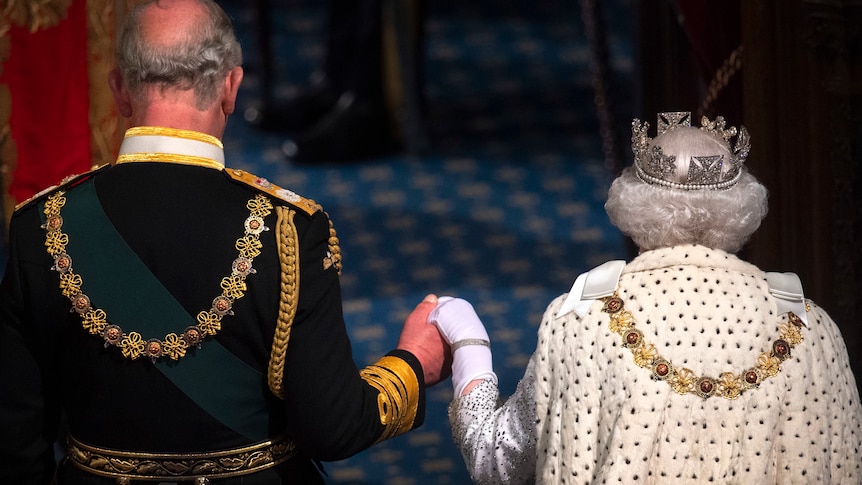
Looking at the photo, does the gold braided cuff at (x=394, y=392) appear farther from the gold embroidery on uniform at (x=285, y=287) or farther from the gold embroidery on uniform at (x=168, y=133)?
the gold embroidery on uniform at (x=168, y=133)

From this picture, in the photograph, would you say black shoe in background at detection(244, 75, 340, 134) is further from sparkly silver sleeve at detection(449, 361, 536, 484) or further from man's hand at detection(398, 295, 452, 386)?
A: sparkly silver sleeve at detection(449, 361, 536, 484)

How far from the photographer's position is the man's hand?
245cm

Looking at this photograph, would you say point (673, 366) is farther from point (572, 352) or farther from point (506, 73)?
point (506, 73)

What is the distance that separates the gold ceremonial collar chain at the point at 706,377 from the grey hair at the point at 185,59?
2.52ft

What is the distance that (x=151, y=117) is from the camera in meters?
2.02

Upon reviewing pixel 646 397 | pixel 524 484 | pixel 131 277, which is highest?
pixel 131 277

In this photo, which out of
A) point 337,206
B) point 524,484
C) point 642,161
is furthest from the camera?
point 337,206

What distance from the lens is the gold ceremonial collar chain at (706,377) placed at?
6.63 ft

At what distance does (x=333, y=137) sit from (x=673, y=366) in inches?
188

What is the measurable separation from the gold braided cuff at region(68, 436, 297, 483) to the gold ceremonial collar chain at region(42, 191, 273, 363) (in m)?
0.18

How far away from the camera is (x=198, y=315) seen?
2.01m

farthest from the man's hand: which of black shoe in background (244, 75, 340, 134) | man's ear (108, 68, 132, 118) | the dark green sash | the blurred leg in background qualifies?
black shoe in background (244, 75, 340, 134)

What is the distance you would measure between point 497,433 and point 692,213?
0.55m

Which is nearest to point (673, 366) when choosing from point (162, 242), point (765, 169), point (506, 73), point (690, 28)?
point (162, 242)
